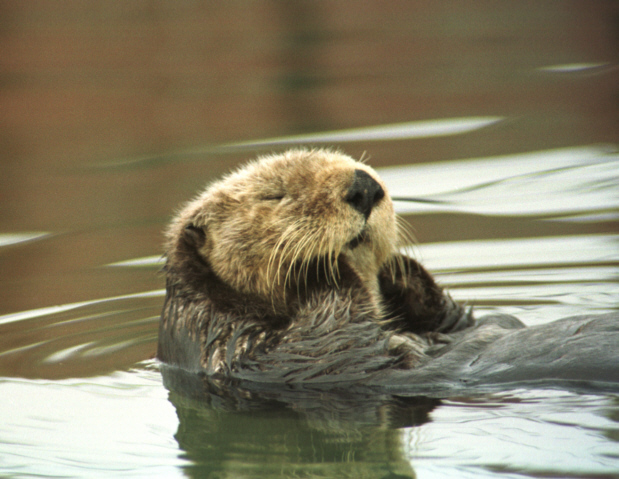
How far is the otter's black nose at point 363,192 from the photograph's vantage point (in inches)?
123

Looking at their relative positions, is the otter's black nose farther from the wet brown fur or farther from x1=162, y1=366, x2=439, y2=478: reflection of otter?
x1=162, y1=366, x2=439, y2=478: reflection of otter

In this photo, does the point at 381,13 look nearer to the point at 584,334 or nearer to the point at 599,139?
the point at 599,139

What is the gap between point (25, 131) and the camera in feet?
27.1

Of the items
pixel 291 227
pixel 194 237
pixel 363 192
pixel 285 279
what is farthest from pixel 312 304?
pixel 194 237

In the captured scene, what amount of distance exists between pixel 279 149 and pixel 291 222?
378 centimetres

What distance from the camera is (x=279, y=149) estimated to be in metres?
6.98

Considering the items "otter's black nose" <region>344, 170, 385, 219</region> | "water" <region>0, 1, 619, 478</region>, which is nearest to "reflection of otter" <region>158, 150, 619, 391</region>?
"otter's black nose" <region>344, 170, 385, 219</region>

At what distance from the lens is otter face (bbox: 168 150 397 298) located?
10.4ft

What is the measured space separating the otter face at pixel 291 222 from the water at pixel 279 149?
54cm

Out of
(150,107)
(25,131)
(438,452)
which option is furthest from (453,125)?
(438,452)

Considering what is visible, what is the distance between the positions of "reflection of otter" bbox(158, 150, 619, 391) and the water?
14 cm

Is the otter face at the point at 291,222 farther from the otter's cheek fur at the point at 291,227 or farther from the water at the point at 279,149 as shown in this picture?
the water at the point at 279,149

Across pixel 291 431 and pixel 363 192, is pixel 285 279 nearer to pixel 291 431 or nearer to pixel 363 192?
pixel 363 192

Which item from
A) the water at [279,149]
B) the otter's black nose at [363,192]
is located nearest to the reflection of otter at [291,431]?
the water at [279,149]
